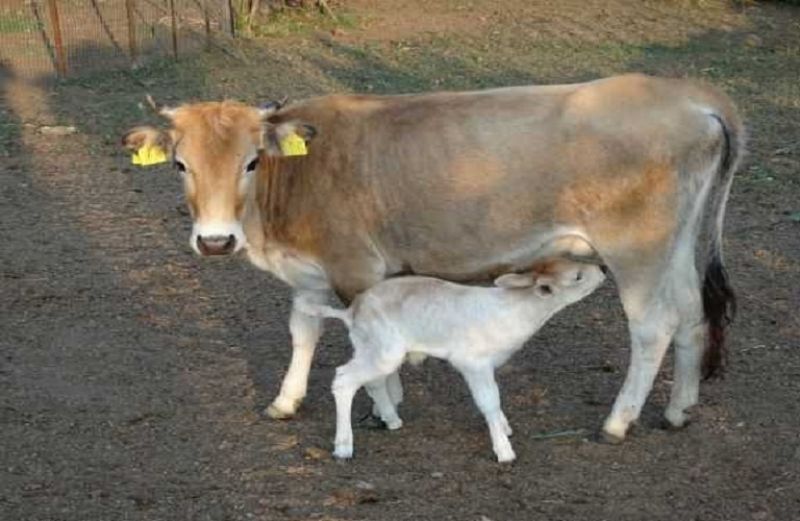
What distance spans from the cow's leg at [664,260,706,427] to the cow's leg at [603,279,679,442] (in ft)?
0.45

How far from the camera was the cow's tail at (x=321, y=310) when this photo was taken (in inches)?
248

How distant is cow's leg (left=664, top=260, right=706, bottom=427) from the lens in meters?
6.60

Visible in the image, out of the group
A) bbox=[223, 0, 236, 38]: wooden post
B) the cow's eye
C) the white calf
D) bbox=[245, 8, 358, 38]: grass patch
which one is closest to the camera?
the white calf

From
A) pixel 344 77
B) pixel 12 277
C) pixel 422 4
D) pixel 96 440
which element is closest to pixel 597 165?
pixel 96 440

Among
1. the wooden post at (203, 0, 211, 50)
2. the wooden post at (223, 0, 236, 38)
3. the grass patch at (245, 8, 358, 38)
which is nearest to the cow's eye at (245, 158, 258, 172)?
the wooden post at (203, 0, 211, 50)

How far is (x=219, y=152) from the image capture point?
638 cm

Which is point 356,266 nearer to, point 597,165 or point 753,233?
point 597,165

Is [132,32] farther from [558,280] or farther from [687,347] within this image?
[558,280]

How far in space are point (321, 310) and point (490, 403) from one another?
3.09 feet

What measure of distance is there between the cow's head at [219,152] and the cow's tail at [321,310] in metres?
0.49

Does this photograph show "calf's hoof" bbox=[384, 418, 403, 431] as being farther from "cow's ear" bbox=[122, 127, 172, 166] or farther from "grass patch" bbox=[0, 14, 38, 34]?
"grass patch" bbox=[0, 14, 38, 34]

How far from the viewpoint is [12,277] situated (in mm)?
9211

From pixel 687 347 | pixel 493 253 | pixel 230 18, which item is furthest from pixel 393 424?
pixel 230 18

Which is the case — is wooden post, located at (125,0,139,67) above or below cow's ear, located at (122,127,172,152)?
below
